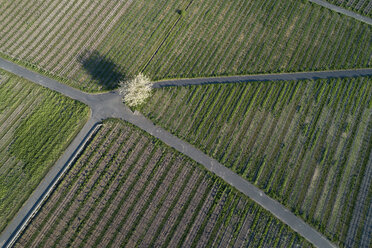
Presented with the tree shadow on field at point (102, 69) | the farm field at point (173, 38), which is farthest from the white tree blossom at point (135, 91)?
the farm field at point (173, 38)

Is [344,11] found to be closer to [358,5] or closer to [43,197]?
[358,5]

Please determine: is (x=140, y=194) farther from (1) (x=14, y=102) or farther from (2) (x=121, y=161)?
(1) (x=14, y=102)

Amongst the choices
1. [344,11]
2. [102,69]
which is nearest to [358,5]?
[344,11]

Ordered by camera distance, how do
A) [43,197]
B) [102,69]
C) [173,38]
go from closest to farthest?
[43,197]
[102,69]
[173,38]

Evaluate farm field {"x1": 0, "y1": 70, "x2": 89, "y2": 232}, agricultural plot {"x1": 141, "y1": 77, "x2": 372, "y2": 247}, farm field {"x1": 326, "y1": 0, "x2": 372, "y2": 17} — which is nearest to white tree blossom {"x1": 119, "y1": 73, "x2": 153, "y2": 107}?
agricultural plot {"x1": 141, "y1": 77, "x2": 372, "y2": 247}

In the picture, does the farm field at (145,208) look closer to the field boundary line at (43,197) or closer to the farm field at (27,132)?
the field boundary line at (43,197)

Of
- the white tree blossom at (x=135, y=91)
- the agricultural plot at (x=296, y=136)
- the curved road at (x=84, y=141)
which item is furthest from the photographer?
the white tree blossom at (x=135, y=91)
